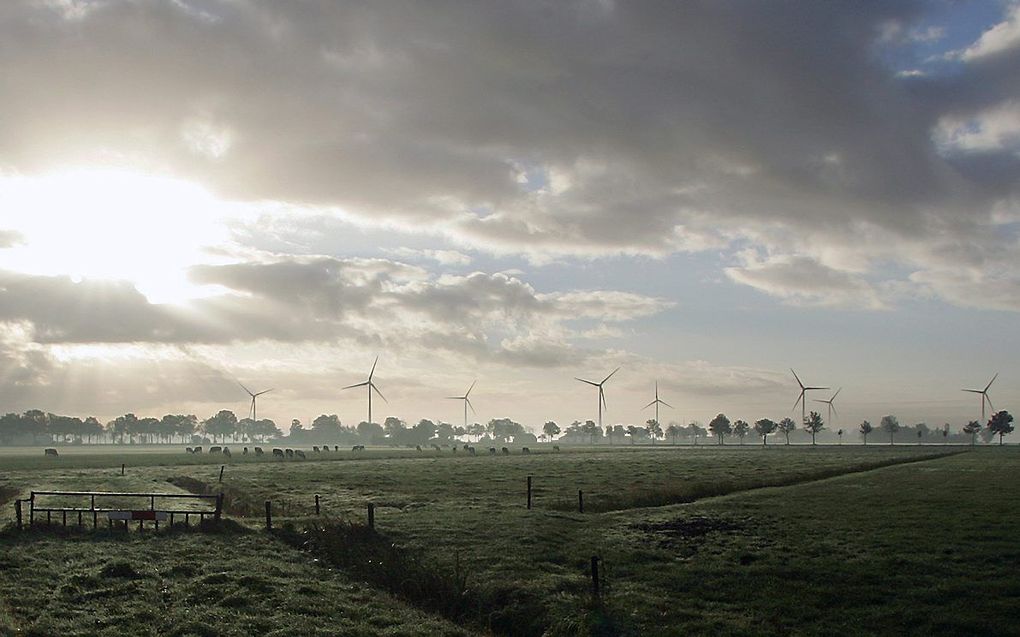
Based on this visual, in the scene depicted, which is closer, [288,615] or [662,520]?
[288,615]

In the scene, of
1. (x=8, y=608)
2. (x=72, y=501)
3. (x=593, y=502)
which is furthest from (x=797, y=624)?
(x=72, y=501)

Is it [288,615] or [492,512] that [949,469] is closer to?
[492,512]

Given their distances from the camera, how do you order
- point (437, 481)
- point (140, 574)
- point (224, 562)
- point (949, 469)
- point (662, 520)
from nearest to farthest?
point (140, 574) → point (224, 562) → point (662, 520) → point (437, 481) → point (949, 469)

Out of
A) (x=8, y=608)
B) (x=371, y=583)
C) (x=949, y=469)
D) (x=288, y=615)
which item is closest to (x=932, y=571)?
(x=371, y=583)

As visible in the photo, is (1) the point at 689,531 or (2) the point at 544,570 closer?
(2) the point at 544,570

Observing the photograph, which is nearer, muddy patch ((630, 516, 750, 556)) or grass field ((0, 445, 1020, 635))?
grass field ((0, 445, 1020, 635))

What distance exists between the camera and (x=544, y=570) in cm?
3069

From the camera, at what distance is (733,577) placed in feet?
96.1

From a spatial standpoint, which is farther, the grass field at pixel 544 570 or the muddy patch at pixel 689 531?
the muddy patch at pixel 689 531

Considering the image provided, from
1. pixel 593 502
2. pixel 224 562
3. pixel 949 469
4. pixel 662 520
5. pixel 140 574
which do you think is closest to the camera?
pixel 140 574

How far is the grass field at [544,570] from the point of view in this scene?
78.8 feet

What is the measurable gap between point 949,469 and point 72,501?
75224mm

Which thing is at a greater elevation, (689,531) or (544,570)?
(689,531)

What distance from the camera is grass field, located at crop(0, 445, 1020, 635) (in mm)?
24031
